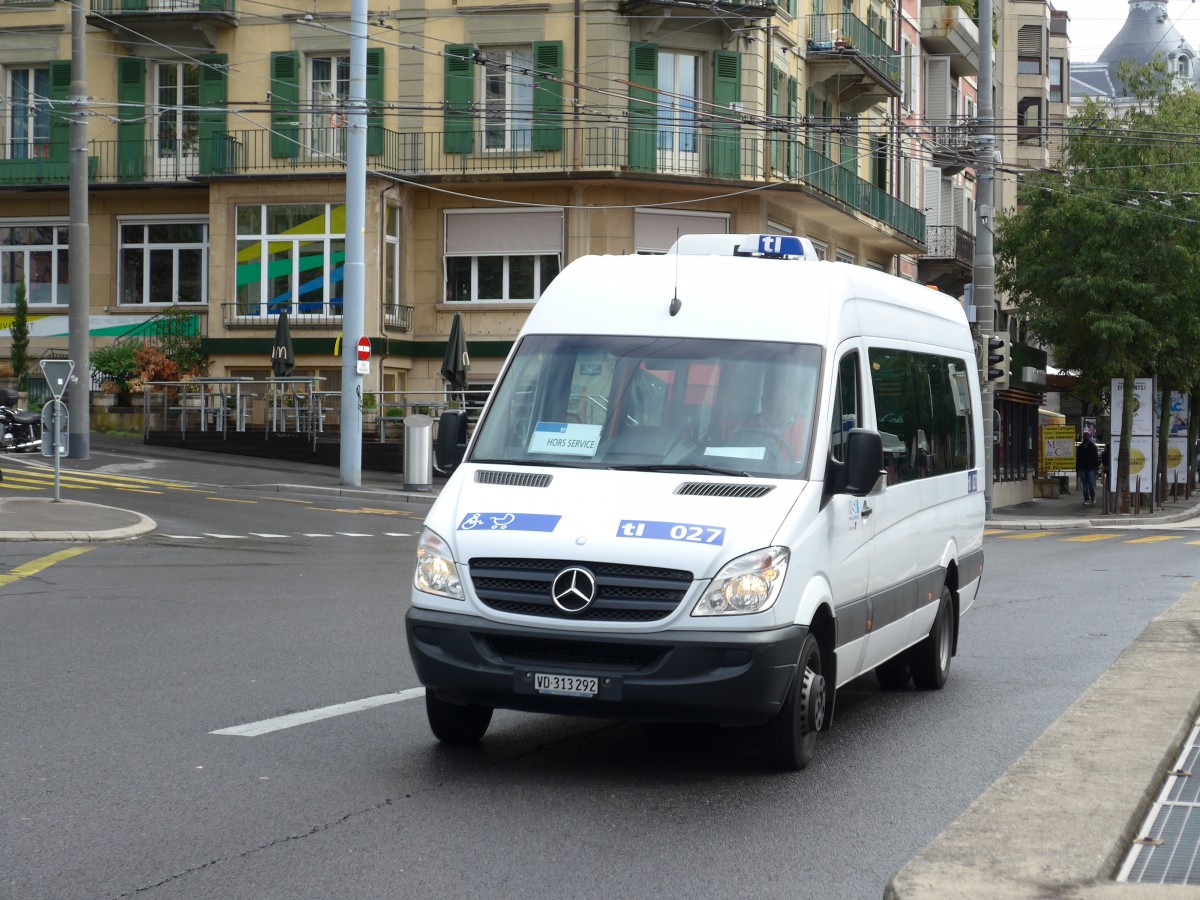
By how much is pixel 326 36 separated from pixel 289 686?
31.1 metres

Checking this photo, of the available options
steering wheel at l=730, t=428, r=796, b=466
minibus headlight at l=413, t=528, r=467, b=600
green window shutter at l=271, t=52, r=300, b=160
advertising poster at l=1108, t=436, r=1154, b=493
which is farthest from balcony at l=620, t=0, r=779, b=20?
minibus headlight at l=413, t=528, r=467, b=600

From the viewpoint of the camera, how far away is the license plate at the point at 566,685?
23.3 ft

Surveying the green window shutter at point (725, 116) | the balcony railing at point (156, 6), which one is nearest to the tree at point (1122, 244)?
the green window shutter at point (725, 116)

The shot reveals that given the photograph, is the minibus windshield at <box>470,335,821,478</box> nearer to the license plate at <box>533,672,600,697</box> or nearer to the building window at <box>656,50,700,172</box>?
the license plate at <box>533,672,600,697</box>

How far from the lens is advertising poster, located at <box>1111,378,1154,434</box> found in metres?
38.4

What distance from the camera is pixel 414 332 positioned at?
38.8 m

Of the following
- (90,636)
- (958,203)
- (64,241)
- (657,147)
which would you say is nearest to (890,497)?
(90,636)

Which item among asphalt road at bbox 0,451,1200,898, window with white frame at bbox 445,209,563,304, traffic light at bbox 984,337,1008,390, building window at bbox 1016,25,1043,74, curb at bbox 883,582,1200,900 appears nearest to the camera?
curb at bbox 883,582,1200,900

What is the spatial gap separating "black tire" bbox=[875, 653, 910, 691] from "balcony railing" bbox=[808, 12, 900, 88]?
105ft

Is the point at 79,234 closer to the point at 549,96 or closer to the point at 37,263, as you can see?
the point at 549,96

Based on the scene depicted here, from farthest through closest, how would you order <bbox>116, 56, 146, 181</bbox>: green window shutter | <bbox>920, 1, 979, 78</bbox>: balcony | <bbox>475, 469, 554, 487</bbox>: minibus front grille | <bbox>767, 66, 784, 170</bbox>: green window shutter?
<bbox>920, 1, 979, 78</bbox>: balcony < <bbox>116, 56, 146, 181</bbox>: green window shutter < <bbox>767, 66, 784, 170</bbox>: green window shutter < <bbox>475, 469, 554, 487</bbox>: minibus front grille

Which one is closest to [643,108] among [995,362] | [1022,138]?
[995,362]

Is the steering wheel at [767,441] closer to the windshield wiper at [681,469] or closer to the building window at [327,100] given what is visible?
the windshield wiper at [681,469]

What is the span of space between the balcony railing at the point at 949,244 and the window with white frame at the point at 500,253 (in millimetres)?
16439
